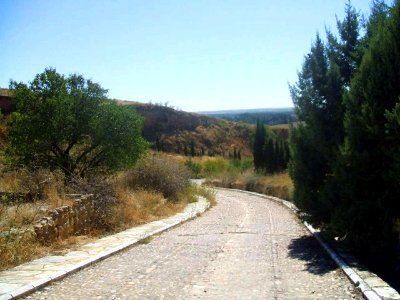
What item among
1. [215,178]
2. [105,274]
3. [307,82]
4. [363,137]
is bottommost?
[215,178]

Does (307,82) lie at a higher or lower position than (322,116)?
higher

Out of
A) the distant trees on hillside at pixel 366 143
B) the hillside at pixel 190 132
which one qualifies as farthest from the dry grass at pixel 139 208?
the hillside at pixel 190 132

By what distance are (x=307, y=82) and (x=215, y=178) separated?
41.8 metres

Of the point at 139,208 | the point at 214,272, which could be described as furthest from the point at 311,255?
the point at 139,208

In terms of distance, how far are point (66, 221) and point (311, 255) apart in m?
6.11

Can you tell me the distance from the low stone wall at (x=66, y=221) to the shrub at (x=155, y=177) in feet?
30.5

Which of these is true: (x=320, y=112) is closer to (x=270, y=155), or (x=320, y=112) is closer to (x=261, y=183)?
(x=261, y=183)

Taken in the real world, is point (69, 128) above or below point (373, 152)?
above

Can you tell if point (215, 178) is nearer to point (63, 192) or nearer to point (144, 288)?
point (63, 192)

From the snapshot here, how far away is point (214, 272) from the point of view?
28.0 feet

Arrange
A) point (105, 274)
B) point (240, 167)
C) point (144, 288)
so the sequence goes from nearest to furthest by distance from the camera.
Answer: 1. point (144, 288)
2. point (105, 274)
3. point (240, 167)

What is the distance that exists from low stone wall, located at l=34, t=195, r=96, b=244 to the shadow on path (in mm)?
5579

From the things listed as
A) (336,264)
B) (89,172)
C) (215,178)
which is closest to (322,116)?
(336,264)

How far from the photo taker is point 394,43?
942 cm
